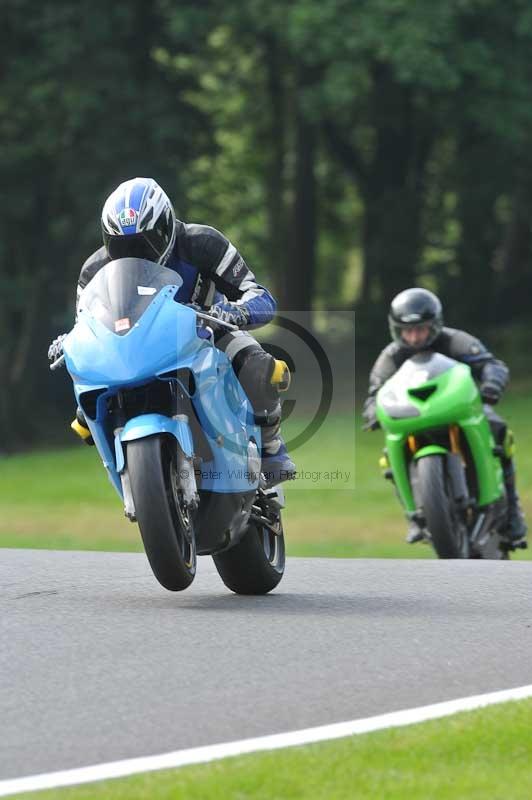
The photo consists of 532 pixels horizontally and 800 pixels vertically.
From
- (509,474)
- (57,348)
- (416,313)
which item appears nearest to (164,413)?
(57,348)

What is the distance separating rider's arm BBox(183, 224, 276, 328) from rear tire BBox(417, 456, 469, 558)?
11.9 ft

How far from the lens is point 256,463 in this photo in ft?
25.6

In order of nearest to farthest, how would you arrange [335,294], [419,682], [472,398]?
[419,682] < [472,398] < [335,294]

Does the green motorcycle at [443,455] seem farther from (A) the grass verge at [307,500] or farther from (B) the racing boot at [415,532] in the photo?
(A) the grass verge at [307,500]

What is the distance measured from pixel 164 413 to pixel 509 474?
5.88m

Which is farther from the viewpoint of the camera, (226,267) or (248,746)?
(226,267)

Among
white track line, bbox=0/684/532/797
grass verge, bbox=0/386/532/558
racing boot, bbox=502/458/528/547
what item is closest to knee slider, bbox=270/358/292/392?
white track line, bbox=0/684/532/797

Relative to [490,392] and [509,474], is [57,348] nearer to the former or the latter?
[490,392]

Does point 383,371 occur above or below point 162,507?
below

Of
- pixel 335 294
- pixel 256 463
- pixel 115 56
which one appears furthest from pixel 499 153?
pixel 256 463

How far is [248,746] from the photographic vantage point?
5148mm

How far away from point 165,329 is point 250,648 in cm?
148

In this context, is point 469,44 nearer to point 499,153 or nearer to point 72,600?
point 499,153

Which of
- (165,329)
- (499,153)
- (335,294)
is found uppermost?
(165,329)
